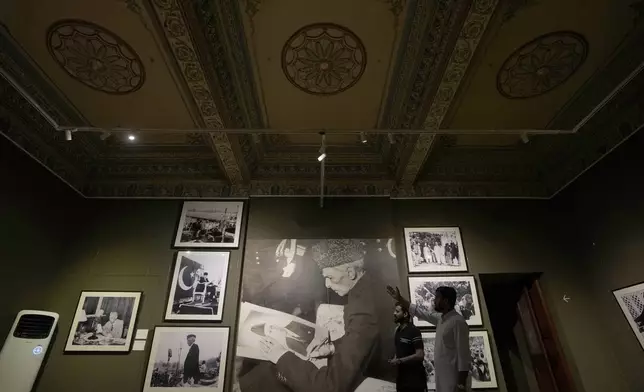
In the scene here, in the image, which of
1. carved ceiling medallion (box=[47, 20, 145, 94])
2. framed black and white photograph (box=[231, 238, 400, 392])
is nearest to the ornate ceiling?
carved ceiling medallion (box=[47, 20, 145, 94])

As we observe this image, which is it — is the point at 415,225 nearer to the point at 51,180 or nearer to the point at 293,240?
the point at 293,240

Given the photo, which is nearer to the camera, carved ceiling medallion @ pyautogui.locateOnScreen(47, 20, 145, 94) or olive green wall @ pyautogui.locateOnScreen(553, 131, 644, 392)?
carved ceiling medallion @ pyautogui.locateOnScreen(47, 20, 145, 94)

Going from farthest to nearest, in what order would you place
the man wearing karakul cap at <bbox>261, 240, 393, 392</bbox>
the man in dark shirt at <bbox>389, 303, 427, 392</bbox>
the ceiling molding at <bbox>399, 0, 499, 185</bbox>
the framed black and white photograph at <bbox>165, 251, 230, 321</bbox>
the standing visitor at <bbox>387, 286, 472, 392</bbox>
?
1. the framed black and white photograph at <bbox>165, 251, 230, 321</bbox>
2. the man wearing karakul cap at <bbox>261, 240, 393, 392</bbox>
3. the man in dark shirt at <bbox>389, 303, 427, 392</bbox>
4. the ceiling molding at <bbox>399, 0, 499, 185</bbox>
5. the standing visitor at <bbox>387, 286, 472, 392</bbox>

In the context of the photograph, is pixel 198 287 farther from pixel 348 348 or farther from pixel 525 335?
pixel 525 335

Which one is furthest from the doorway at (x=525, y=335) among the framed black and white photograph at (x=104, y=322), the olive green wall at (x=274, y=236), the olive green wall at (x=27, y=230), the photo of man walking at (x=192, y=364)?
the olive green wall at (x=27, y=230)

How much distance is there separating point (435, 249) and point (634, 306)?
6.50 feet

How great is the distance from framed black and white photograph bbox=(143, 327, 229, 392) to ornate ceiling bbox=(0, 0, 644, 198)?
1.78m

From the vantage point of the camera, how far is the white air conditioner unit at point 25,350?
3441 millimetres

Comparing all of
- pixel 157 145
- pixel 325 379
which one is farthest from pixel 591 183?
pixel 157 145

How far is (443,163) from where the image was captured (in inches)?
191

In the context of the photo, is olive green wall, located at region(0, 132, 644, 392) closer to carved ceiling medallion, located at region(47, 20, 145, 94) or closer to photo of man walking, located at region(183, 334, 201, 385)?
photo of man walking, located at region(183, 334, 201, 385)

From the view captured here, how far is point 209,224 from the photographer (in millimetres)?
4598

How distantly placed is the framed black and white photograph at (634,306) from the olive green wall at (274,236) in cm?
10

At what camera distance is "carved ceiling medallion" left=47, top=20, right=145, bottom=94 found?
10.3ft
